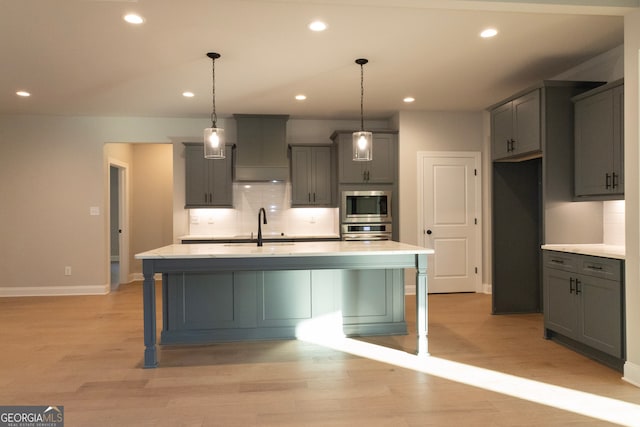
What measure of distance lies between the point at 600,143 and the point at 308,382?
3040 mm

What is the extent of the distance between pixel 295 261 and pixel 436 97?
3.16 meters

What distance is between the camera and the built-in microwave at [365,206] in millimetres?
5574

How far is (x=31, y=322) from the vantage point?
4348mm

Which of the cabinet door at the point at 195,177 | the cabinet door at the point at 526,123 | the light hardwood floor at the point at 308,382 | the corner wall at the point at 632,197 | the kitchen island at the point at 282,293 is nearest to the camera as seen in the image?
the light hardwood floor at the point at 308,382

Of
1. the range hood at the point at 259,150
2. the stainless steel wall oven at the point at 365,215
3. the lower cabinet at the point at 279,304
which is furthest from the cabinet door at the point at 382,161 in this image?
the lower cabinet at the point at 279,304

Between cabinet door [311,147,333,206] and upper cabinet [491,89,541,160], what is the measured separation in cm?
233

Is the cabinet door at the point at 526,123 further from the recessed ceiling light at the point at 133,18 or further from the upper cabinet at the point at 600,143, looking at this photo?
the recessed ceiling light at the point at 133,18

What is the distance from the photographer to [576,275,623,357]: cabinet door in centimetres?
291

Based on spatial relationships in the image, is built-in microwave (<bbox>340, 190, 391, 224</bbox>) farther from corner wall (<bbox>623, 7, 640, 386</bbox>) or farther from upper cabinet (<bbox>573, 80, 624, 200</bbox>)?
corner wall (<bbox>623, 7, 640, 386</bbox>)

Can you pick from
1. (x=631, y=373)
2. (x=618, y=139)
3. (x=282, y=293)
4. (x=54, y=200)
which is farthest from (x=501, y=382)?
(x=54, y=200)

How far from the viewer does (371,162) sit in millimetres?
5656

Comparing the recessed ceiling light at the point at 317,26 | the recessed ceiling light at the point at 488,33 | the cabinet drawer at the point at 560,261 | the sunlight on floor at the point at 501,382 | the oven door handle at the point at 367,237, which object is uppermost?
the recessed ceiling light at the point at 317,26

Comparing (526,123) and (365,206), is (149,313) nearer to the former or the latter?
(365,206)

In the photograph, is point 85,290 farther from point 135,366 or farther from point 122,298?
point 135,366
